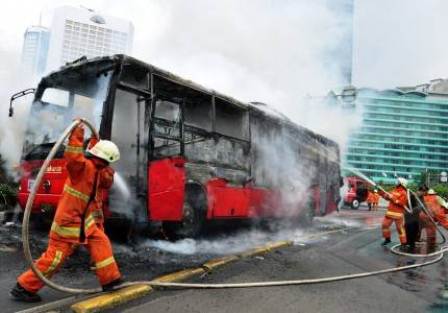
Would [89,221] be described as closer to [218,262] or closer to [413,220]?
[218,262]

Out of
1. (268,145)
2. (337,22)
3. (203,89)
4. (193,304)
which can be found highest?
(337,22)

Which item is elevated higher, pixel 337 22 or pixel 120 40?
pixel 337 22

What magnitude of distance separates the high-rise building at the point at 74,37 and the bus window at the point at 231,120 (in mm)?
3093

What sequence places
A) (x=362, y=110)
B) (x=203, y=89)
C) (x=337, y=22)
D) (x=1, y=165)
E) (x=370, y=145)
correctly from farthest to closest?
(x=370, y=145), (x=362, y=110), (x=337, y=22), (x=1, y=165), (x=203, y=89)

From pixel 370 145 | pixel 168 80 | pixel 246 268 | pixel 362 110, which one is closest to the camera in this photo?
pixel 246 268

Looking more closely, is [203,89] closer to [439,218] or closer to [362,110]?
[439,218]

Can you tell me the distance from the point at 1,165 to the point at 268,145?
18.7ft

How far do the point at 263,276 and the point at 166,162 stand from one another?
2106 mm

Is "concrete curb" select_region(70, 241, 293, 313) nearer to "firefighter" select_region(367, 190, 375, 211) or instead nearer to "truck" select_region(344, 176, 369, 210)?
"firefighter" select_region(367, 190, 375, 211)

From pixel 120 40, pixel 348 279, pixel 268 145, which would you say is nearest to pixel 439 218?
pixel 268 145

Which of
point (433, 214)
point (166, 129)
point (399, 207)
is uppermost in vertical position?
point (166, 129)

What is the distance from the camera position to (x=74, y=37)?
10406 mm

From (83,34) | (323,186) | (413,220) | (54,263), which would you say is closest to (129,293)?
(54,263)

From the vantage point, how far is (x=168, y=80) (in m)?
7.07
